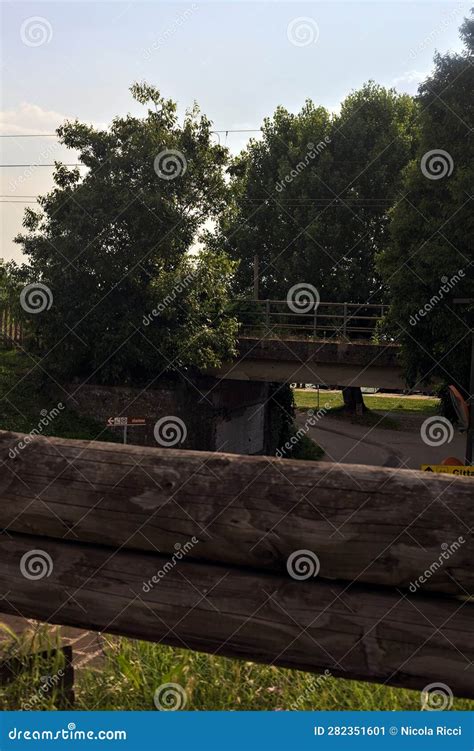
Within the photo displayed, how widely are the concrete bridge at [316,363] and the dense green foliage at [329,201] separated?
8882 mm

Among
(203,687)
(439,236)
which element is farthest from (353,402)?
(203,687)

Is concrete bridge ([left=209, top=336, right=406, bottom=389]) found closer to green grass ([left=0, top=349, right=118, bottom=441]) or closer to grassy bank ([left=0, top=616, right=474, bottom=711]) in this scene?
green grass ([left=0, top=349, right=118, bottom=441])

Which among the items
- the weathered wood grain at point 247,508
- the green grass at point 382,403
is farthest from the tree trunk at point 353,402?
the weathered wood grain at point 247,508

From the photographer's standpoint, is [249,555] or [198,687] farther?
[198,687]

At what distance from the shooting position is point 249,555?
280cm

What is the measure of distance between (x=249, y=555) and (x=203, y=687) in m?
0.73

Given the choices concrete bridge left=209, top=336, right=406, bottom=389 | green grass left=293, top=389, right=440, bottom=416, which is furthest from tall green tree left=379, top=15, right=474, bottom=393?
green grass left=293, top=389, right=440, bottom=416

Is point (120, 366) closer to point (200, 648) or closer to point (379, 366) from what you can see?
point (379, 366)

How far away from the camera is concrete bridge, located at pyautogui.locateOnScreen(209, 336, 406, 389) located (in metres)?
26.2

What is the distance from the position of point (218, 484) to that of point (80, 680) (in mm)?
1124

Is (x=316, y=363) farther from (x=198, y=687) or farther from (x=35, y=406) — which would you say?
(x=198, y=687)

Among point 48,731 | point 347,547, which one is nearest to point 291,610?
point 347,547

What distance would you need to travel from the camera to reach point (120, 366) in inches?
944

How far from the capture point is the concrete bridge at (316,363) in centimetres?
2617
